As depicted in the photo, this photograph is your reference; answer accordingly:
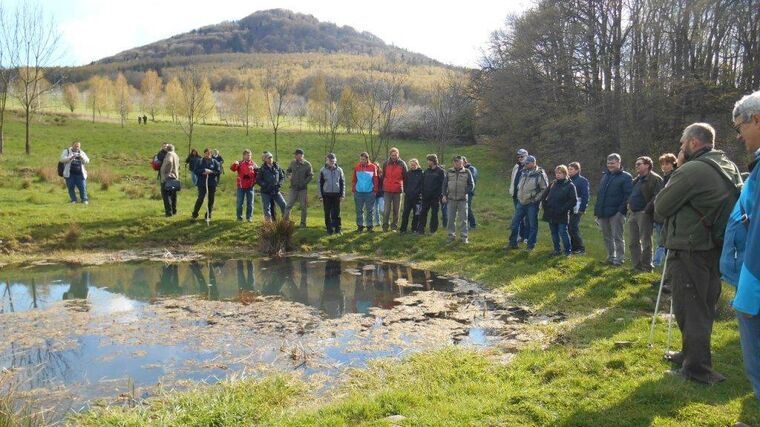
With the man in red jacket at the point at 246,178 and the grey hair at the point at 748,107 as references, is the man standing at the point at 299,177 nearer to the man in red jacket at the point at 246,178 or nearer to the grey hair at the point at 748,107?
the man in red jacket at the point at 246,178

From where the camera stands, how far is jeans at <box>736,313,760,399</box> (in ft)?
10.7

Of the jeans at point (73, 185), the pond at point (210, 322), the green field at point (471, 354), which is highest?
the jeans at point (73, 185)

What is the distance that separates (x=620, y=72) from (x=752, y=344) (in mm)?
25468

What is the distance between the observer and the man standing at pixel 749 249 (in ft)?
9.75

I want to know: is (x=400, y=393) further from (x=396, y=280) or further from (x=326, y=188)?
(x=326, y=188)

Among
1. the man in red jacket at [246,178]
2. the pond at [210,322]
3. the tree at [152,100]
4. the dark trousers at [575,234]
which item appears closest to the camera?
the pond at [210,322]

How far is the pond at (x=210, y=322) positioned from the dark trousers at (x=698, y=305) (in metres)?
2.35

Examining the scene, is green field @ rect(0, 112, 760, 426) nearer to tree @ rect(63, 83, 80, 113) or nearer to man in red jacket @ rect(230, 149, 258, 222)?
man in red jacket @ rect(230, 149, 258, 222)

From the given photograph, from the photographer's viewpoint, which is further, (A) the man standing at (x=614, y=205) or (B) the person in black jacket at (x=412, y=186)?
(B) the person in black jacket at (x=412, y=186)

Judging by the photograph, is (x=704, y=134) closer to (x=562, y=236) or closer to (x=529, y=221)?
(x=562, y=236)

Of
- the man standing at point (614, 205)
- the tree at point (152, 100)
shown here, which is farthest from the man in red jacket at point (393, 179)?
the tree at point (152, 100)

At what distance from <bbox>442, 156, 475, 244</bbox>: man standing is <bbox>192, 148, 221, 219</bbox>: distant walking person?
6.26 metres

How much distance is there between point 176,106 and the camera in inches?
1994

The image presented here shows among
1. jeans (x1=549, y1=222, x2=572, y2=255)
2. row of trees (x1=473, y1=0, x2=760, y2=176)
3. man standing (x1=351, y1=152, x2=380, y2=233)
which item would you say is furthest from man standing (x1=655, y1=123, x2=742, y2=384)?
row of trees (x1=473, y1=0, x2=760, y2=176)
